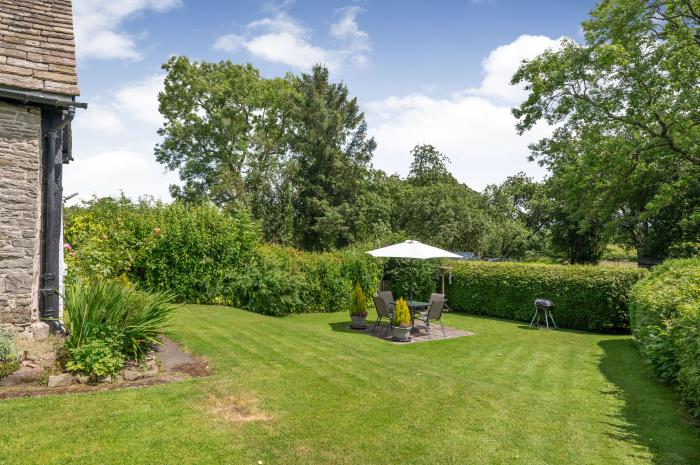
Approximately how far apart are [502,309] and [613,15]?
12364 mm

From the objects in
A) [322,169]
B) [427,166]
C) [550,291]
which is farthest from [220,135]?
[550,291]

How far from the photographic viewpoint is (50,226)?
7012 mm

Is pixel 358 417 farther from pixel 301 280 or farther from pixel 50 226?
pixel 301 280

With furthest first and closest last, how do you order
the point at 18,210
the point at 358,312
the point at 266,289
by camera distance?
the point at 266,289 → the point at 358,312 → the point at 18,210

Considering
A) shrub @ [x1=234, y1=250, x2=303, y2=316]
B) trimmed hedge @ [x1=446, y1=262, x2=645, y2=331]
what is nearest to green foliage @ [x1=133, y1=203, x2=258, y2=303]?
shrub @ [x1=234, y1=250, x2=303, y2=316]

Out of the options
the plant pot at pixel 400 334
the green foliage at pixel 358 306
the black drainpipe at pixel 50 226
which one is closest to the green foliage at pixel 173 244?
the green foliage at pixel 358 306

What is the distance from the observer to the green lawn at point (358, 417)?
161 inches

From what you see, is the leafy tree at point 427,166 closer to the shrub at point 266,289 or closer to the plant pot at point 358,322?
the shrub at point 266,289

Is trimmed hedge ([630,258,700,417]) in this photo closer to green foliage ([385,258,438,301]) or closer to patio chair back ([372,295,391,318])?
patio chair back ([372,295,391,318])

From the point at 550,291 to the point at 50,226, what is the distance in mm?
14759

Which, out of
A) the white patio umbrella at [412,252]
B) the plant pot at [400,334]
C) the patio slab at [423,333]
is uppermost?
the white patio umbrella at [412,252]

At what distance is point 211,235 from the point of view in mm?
13688

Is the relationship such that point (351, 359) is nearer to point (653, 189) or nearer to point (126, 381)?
point (126, 381)

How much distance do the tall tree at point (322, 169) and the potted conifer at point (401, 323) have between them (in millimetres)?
20539
